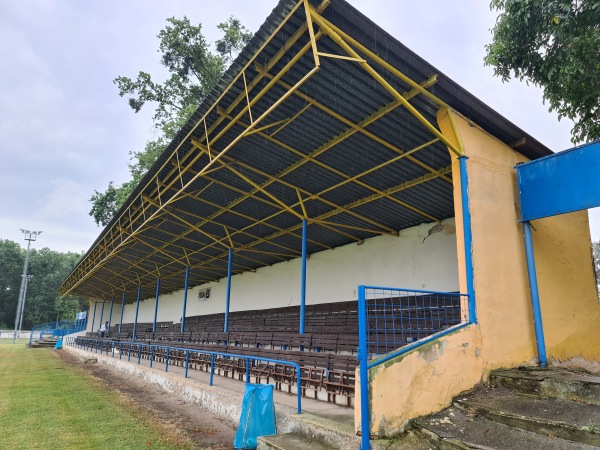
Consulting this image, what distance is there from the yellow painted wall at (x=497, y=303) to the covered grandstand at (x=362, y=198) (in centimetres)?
2

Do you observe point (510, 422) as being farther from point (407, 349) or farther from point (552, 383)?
point (407, 349)

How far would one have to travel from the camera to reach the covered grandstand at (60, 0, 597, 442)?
4.88m

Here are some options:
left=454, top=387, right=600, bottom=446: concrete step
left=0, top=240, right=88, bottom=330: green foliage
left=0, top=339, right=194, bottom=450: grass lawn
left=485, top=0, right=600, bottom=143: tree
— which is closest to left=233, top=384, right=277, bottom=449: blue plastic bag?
left=0, top=339, right=194, bottom=450: grass lawn

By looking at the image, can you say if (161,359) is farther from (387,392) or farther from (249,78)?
(387,392)

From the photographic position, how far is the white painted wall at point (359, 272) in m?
9.63

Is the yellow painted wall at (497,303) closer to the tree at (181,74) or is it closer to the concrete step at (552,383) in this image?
the concrete step at (552,383)

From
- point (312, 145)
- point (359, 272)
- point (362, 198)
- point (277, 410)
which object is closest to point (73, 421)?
point (277, 410)

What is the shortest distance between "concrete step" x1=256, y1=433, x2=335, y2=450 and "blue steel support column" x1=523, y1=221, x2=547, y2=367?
3286 millimetres

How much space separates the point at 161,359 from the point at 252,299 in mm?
4585

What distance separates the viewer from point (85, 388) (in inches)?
370

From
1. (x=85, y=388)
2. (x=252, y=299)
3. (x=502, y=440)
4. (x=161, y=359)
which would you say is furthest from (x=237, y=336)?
(x=502, y=440)

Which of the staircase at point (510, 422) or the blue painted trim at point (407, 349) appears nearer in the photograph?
the staircase at point (510, 422)

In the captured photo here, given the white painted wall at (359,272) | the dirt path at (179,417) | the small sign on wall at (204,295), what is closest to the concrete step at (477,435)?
the dirt path at (179,417)

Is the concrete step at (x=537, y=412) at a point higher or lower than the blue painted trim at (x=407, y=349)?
lower
